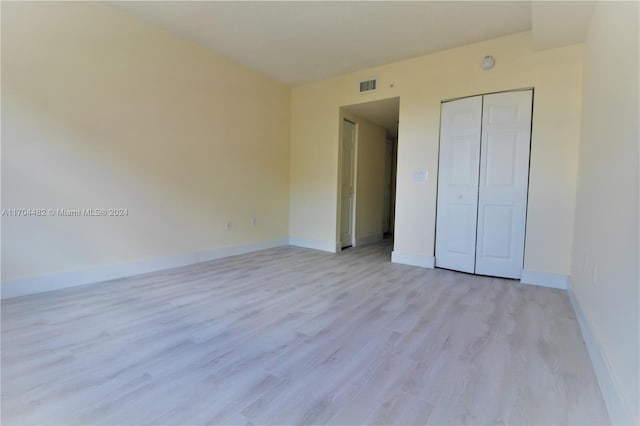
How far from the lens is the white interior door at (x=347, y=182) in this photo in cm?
508

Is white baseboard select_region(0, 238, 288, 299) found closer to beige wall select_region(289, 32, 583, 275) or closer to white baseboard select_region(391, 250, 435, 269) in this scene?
beige wall select_region(289, 32, 583, 275)

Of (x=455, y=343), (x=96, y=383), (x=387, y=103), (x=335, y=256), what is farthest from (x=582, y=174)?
(x=96, y=383)

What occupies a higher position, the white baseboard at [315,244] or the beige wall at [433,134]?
the beige wall at [433,134]

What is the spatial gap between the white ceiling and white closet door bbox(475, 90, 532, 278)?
697 mm

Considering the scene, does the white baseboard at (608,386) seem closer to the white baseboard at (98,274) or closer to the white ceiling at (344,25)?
the white ceiling at (344,25)

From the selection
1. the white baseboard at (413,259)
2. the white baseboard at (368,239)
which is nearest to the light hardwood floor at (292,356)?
the white baseboard at (413,259)

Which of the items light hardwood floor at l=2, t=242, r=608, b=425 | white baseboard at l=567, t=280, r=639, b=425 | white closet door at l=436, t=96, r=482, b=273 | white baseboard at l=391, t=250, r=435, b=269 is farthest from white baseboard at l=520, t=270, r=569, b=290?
white baseboard at l=567, t=280, r=639, b=425

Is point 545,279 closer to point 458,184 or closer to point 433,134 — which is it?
point 458,184

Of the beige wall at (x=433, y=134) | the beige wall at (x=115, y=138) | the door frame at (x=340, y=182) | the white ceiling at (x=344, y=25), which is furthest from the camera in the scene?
the door frame at (x=340, y=182)

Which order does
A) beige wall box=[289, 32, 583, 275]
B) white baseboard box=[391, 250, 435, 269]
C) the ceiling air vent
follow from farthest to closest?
the ceiling air vent
white baseboard box=[391, 250, 435, 269]
beige wall box=[289, 32, 583, 275]

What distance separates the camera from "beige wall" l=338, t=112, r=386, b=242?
541cm

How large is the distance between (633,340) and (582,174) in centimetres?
215

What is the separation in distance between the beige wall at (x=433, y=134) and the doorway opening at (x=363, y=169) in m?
0.25

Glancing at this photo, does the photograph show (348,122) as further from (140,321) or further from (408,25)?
(140,321)
